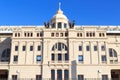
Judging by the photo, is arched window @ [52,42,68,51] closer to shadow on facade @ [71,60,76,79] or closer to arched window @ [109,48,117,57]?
shadow on facade @ [71,60,76,79]

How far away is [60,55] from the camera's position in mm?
84812

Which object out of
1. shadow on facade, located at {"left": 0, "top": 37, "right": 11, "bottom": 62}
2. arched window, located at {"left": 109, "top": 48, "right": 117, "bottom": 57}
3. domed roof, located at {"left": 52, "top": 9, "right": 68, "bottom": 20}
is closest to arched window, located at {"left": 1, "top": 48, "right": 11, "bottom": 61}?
shadow on facade, located at {"left": 0, "top": 37, "right": 11, "bottom": 62}

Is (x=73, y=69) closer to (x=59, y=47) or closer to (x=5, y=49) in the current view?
(x=59, y=47)

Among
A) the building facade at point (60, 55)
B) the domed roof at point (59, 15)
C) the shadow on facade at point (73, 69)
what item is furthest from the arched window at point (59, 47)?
the domed roof at point (59, 15)

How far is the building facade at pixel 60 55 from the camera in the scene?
81.9 meters

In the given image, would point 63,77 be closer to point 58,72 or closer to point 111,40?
point 58,72

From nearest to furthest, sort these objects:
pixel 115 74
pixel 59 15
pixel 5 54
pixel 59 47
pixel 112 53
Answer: pixel 59 47 → pixel 115 74 → pixel 112 53 → pixel 5 54 → pixel 59 15

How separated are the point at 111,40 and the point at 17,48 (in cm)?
3276

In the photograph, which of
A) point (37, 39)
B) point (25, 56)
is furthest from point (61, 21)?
point (25, 56)

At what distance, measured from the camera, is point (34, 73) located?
82.2 metres

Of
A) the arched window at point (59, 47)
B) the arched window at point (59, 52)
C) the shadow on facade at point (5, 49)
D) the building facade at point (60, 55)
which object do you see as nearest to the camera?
the building facade at point (60, 55)

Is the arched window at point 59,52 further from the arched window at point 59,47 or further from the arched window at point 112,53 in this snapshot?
the arched window at point 112,53

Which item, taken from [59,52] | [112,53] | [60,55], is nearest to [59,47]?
[59,52]

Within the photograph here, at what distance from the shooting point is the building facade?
81.9 metres
